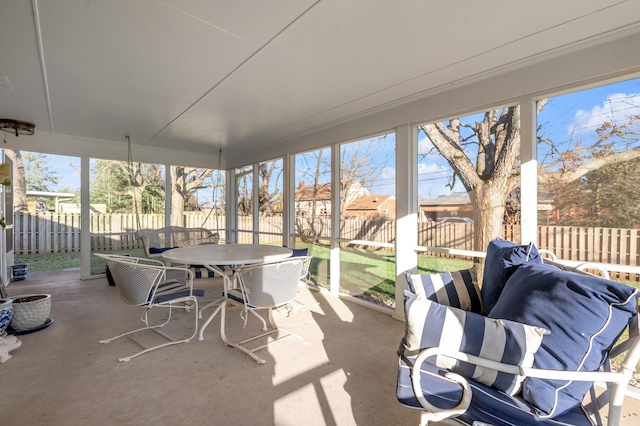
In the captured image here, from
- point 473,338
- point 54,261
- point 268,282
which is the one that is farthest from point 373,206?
point 54,261

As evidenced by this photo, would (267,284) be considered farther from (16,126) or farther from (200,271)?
(16,126)

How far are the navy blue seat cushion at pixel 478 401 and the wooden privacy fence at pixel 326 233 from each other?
1.61 meters

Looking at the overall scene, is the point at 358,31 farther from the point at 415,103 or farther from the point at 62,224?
the point at 62,224

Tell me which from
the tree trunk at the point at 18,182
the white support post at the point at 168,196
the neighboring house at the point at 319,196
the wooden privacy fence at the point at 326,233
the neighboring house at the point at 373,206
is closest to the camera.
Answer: the wooden privacy fence at the point at 326,233

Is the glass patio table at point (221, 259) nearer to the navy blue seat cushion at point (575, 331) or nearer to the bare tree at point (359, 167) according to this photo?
the bare tree at point (359, 167)

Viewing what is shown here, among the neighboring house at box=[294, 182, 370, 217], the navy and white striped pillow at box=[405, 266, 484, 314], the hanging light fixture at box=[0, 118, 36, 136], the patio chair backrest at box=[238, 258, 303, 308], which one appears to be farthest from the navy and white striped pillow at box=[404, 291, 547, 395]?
the hanging light fixture at box=[0, 118, 36, 136]

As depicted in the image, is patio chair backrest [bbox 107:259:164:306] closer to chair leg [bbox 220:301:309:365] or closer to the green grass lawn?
chair leg [bbox 220:301:309:365]

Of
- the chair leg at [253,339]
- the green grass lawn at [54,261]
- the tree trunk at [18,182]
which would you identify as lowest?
the chair leg at [253,339]

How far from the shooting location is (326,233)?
4309 mm

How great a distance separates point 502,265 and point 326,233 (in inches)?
110

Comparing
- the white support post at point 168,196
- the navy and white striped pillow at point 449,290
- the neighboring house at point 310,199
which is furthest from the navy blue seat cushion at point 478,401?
the white support post at point 168,196

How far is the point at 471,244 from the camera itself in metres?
2.88

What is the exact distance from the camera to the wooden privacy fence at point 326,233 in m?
2.15

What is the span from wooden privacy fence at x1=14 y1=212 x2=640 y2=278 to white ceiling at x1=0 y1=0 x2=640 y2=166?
1389mm
